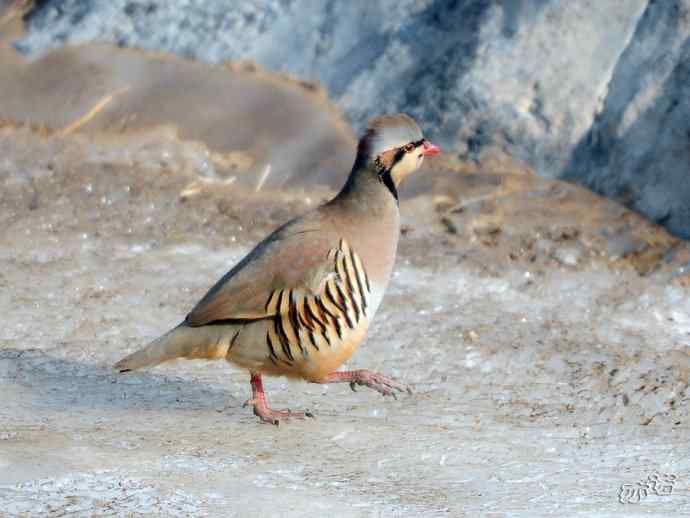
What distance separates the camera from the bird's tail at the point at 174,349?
5.42 metres

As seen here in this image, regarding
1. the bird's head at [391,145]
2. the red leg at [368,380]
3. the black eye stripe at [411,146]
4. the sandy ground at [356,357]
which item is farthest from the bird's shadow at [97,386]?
the black eye stripe at [411,146]

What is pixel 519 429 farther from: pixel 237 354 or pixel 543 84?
pixel 543 84

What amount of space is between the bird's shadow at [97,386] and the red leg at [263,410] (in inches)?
10.0

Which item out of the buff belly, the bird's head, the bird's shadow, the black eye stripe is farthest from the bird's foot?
the black eye stripe

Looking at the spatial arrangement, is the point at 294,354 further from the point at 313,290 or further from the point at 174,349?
the point at 174,349

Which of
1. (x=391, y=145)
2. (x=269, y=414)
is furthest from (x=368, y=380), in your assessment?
(x=391, y=145)

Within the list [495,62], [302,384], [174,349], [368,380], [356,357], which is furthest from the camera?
[495,62]

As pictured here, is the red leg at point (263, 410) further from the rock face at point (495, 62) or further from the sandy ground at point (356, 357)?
the rock face at point (495, 62)

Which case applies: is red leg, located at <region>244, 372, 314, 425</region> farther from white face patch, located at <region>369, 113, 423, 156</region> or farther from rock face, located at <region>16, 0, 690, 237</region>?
rock face, located at <region>16, 0, 690, 237</region>

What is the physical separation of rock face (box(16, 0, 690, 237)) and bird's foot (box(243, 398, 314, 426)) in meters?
3.45

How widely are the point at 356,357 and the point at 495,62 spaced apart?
3.25 meters

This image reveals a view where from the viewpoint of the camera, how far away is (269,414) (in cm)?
549

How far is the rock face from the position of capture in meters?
8.41

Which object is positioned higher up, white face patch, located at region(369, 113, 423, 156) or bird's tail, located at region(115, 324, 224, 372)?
white face patch, located at region(369, 113, 423, 156)
